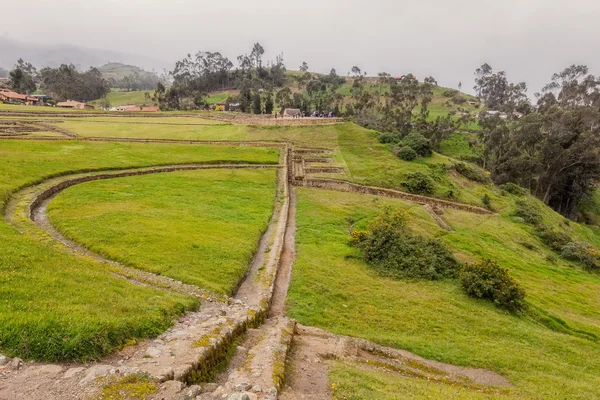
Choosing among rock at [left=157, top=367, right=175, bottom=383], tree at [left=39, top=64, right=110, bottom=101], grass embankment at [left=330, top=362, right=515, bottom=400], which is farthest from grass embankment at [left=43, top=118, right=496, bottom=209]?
tree at [left=39, top=64, right=110, bottom=101]

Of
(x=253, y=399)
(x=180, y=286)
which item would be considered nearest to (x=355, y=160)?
(x=180, y=286)

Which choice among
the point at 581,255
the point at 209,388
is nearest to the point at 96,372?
the point at 209,388

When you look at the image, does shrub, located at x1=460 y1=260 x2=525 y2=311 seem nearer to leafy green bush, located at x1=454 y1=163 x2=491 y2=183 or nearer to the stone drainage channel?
the stone drainage channel

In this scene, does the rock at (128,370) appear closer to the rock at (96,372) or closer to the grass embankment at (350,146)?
the rock at (96,372)

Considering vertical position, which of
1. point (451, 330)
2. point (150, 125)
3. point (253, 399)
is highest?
point (150, 125)

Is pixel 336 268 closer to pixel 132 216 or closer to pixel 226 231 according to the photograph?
pixel 226 231

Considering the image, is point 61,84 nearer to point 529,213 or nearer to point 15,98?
point 15,98
